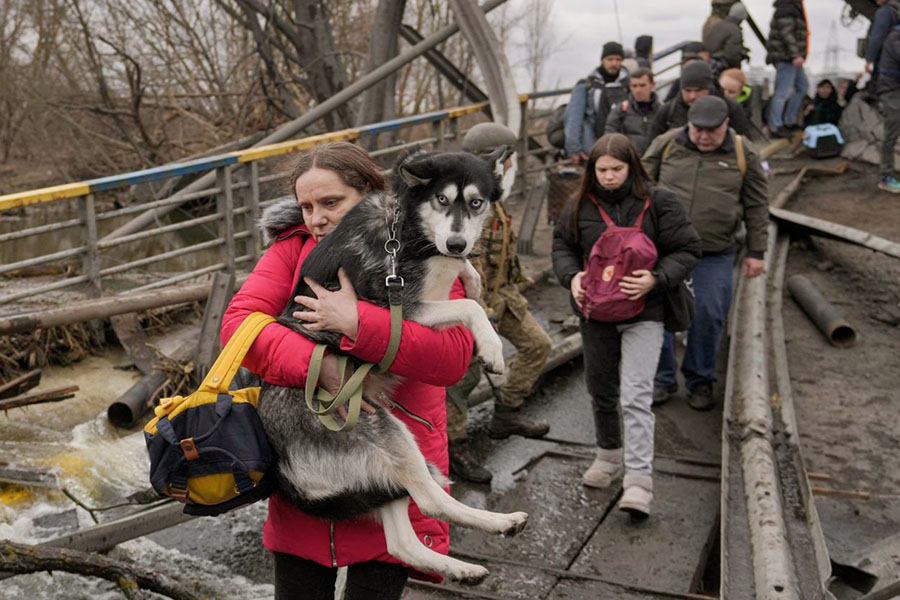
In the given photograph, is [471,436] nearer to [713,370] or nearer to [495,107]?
[713,370]

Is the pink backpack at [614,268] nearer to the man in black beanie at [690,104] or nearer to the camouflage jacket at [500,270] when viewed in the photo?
the camouflage jacket at [500,270]

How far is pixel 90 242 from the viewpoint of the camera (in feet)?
22.3

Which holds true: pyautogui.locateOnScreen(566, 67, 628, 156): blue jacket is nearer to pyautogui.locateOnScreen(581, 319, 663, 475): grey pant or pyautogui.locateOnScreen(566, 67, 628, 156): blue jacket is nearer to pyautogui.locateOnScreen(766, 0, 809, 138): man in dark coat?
pyautogui.locateOnScreen(581, 319, 663, 475): grey pant

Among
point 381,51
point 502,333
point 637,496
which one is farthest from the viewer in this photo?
point 381,51

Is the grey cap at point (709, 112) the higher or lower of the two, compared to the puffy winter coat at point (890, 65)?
lower

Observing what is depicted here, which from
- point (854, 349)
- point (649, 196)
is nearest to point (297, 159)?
point (649, 196)

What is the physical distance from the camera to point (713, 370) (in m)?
6.63

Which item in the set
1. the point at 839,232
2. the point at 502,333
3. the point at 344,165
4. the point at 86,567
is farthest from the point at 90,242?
the point at 839,232

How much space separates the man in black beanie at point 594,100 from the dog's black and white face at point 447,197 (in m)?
7.35

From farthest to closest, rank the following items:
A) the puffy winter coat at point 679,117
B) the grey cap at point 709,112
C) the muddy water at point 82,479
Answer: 1. the puffy winter coat at point 679,117
2. the grey cap at point 709,112
3. the muddy water at point 82,479

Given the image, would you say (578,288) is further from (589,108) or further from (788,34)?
(788,34)

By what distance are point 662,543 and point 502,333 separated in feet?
5.63

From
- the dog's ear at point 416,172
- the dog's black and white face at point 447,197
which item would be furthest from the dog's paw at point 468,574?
the dog's ear at point 416,172

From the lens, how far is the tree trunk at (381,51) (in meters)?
11.5
